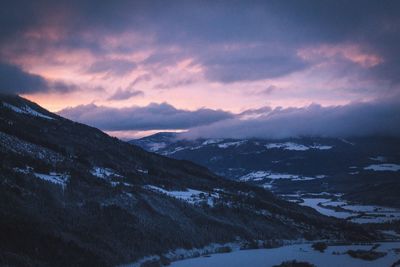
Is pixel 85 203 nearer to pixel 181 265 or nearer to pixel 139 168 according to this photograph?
pixel 181 265

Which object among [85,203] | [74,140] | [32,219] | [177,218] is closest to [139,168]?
[74,140]

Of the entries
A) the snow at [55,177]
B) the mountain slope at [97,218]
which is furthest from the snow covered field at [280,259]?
the snow at [55,177]

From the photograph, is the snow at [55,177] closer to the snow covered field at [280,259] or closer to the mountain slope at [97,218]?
the mountain slope at [97,218]

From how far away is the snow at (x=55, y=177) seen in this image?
6583cm

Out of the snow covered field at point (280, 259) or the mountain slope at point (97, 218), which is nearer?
the mountain slope at point (97, 218)

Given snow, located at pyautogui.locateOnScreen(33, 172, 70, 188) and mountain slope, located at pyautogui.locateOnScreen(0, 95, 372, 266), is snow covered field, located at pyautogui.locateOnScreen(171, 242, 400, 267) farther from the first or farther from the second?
snow, located at pyautogui.locateOnScreen(33, 172, 70, 188)

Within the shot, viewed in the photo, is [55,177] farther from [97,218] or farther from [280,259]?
[280,259]

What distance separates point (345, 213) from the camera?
169875 millimetres

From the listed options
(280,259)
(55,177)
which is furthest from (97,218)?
(280,259)

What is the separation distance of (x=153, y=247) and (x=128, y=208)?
13.3m

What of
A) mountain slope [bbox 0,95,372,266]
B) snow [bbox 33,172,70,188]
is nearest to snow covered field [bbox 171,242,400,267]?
mountain slope [bbox 0,95,372,266]

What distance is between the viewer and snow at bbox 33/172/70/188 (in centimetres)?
6583

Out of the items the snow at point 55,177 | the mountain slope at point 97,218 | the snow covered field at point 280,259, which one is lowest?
the snow covered field at point 280,259

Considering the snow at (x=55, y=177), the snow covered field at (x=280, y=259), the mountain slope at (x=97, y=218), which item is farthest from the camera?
the snow at (x=55, y=177)
